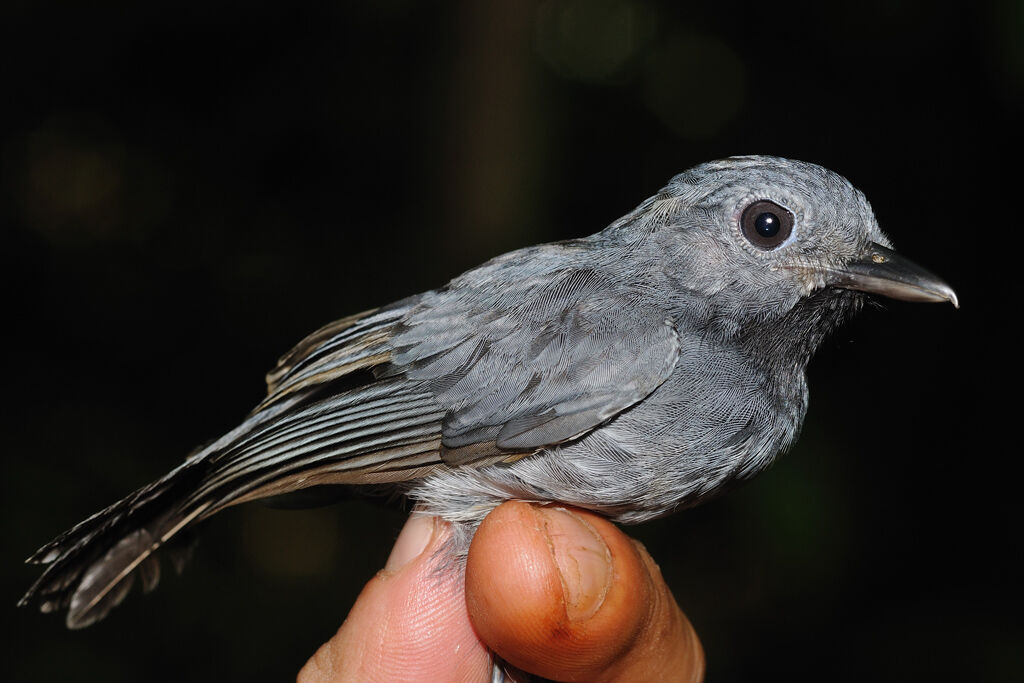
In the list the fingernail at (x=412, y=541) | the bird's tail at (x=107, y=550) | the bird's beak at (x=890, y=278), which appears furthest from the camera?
the fingernail at (x=412, y=541)

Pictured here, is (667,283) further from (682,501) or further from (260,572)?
(260,572)

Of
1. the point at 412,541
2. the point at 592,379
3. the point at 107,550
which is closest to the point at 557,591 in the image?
the point at 412,541

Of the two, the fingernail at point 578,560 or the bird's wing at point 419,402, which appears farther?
the fingernail at point 578,560

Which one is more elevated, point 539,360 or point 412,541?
point 539,360

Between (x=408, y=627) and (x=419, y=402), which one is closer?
(x=419, y=402)

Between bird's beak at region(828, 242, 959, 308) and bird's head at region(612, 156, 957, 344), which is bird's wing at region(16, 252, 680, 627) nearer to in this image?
bird's head at region(612, 156, 957, 344)

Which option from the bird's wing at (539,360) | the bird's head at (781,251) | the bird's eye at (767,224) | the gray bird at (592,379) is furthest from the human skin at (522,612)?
the bird's eye at (767,224)

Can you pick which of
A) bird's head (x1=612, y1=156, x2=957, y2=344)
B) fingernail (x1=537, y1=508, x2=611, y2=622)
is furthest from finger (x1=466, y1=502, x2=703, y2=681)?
bird's head (x1=612, y1=156, x2=957, y2=344)

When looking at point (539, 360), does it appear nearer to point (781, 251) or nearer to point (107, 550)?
point (781, 251)

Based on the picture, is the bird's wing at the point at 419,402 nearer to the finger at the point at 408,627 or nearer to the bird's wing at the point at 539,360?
the bird's wing at the point at 539,360
